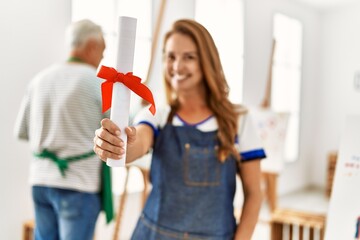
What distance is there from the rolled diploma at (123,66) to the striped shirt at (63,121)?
0.31 m

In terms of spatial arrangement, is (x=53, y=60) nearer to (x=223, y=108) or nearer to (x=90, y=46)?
(x=90, y=46)

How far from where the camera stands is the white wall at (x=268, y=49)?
7.86ft

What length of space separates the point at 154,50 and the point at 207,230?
0.89m

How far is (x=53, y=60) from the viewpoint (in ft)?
4.68

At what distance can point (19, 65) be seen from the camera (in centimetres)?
129

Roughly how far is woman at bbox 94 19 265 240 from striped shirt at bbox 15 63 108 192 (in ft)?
0.34

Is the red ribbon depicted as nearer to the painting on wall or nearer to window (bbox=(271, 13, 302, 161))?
the painting on wall

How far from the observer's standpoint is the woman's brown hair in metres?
0.54

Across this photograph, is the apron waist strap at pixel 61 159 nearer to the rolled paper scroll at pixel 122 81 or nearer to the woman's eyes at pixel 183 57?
the woman's eyes at pixel 183 57

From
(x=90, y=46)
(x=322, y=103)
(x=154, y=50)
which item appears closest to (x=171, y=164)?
(x=90, y=46)

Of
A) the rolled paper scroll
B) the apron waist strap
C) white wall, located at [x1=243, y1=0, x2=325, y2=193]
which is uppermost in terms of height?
white wall, located at [x1=243, y1=0, x2=325, y2=193]

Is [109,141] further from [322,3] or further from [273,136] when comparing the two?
[322,3]

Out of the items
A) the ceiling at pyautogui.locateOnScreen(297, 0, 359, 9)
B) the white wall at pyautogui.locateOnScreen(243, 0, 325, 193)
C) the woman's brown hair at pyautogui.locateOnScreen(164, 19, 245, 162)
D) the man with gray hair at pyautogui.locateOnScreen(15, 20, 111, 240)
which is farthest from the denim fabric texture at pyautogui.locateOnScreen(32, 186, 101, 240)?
the ceiling at pyautogui.locateOnScreen(297, 0, 359, 9)

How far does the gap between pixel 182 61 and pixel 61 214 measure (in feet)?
1.90
